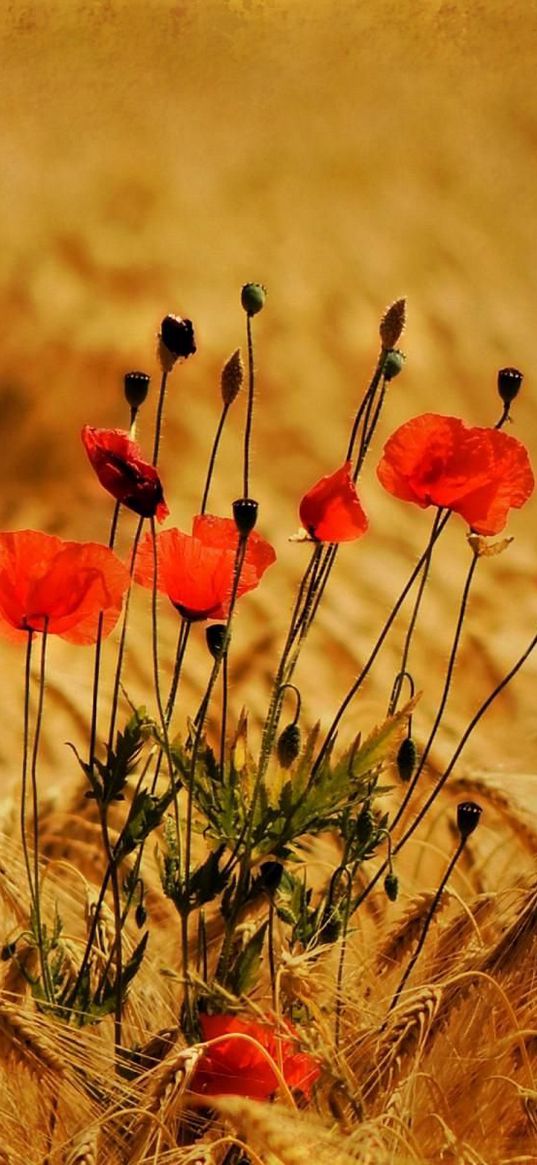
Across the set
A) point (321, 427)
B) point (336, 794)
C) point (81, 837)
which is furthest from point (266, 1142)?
point (321, 427)

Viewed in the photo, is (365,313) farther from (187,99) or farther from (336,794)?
(336,794)

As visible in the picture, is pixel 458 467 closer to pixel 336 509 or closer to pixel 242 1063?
pixel 336 509

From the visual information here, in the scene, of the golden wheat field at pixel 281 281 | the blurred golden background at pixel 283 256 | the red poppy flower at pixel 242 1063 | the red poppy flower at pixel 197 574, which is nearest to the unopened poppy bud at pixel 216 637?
the red poppy flower at pixel 197 574

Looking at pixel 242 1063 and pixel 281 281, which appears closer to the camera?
pixel 242 1063

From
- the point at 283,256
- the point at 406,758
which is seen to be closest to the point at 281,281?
the point at 283,256

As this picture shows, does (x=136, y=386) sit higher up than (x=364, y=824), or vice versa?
(x=136, y=386)
